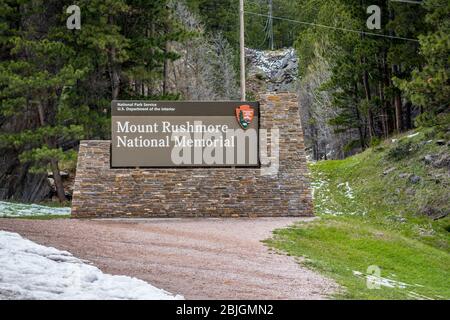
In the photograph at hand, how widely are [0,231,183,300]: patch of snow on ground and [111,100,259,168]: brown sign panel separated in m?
8.70

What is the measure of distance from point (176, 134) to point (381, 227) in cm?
713

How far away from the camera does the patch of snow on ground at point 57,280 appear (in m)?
9.64

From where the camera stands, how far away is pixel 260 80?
283ft

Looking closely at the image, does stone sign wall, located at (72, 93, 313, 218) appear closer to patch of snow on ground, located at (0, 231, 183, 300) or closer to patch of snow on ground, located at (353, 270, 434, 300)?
patch of snow on ground, located at (353, 270, 434, 300)

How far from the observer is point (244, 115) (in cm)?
2145

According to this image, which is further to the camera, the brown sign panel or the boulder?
the boulder

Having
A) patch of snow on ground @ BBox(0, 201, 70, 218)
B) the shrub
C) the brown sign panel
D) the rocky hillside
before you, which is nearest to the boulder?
the shrub

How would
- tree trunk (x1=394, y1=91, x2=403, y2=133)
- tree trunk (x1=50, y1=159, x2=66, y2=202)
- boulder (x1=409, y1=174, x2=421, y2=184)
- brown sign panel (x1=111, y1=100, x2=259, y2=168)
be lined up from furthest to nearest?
1. tree trunk (x1=394, y1=91, x2=403, y2=133)
2. tree trunk (x1=50, y1=159, x2=66, y2=202)
3. boulder (x1=409, y1=174, x2=421, y2=184)
4. brown sign panel (x1=111, y1=100, x2=259, y2=168)

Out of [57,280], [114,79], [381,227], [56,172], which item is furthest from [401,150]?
[57,280]

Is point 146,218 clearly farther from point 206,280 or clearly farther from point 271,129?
point 206,280

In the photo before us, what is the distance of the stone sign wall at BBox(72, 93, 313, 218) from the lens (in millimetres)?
20953

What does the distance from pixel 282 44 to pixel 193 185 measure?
81.2m

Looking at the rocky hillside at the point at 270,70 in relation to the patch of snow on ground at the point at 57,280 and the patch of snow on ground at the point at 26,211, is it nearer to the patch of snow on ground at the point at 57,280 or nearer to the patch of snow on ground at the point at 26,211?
the patch of snow on ground at the point at 26,211

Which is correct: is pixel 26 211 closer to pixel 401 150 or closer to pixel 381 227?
pixel 381 227
